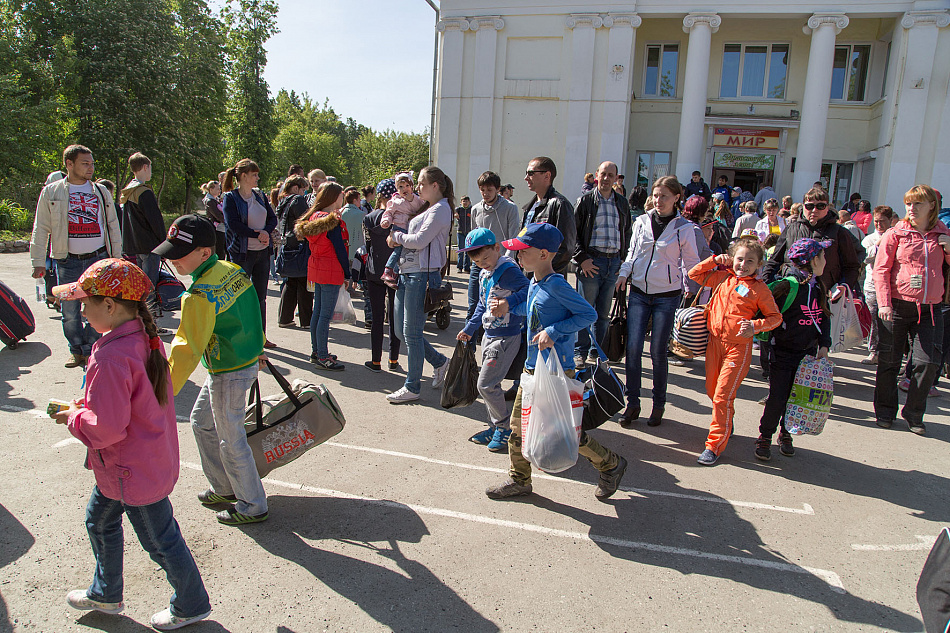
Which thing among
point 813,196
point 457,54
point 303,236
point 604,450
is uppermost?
point 457,54

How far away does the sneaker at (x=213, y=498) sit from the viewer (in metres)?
3.77

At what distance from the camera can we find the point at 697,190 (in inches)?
683

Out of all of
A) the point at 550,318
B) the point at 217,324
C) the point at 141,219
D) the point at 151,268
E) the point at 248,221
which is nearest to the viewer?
the point at 217,324

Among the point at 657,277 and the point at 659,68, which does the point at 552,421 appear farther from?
the point at 659,68

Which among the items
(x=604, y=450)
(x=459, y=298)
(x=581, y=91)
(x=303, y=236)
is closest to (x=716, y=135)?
(x=581, y=91)

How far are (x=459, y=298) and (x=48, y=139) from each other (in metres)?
17.9

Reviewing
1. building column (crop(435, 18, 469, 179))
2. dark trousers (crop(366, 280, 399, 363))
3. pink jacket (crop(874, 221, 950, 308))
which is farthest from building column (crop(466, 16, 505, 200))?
pink jacket (crop(874, 221, 950, 308))

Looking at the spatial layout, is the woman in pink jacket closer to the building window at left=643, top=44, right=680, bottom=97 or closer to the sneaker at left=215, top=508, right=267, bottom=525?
the sneaker at left=215, top=508, right=267, bottom=525

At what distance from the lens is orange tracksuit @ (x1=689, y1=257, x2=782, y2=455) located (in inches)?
186

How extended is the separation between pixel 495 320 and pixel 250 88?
38224mm

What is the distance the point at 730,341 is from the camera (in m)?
4.83

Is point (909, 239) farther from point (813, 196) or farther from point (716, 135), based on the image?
point (716, 135)

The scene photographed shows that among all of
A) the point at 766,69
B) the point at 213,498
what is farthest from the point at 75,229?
the point at 766,69

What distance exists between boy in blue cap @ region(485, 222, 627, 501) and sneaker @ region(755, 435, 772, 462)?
159 centimetres
